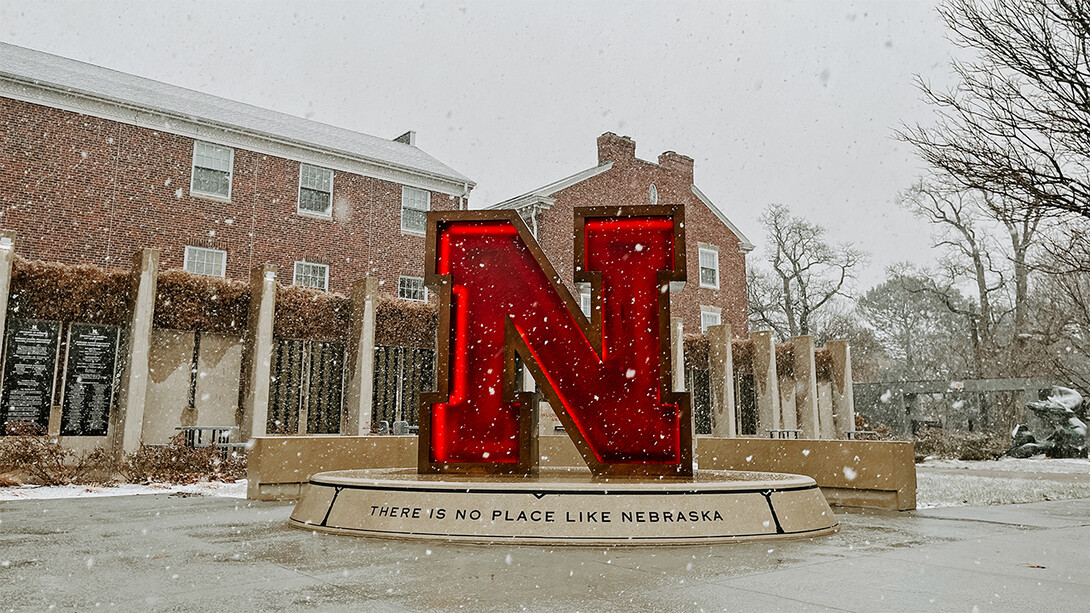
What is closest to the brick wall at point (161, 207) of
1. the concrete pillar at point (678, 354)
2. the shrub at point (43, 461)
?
the shrub at point (43, 461)

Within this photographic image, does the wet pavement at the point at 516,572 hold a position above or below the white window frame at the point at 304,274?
below

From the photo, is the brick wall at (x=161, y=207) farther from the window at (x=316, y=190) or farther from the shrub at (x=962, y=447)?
the shrub at (x=962, y=447)

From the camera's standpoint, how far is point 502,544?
603 cm

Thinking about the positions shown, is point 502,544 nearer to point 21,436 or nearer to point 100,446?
point 21,436

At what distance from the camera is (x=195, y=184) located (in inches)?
795

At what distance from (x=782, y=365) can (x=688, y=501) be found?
19415 millimetres

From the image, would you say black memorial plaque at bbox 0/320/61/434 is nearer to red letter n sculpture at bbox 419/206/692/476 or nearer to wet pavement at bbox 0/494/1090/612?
wet pavement at bbox 0/494/1090/612

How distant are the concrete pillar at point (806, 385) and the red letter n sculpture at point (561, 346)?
1697 centimetres

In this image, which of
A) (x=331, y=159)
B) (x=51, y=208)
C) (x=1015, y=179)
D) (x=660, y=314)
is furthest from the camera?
(x=331, y=159)

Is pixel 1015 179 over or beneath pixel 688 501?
over

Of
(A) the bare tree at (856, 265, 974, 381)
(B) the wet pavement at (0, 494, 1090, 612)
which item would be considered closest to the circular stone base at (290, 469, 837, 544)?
(B) the wet pavement at (0, 494, 1090, 612)

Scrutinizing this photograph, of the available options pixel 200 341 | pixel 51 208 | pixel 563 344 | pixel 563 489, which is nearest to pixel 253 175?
pixel 51 208

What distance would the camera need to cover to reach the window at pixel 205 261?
1984 cm

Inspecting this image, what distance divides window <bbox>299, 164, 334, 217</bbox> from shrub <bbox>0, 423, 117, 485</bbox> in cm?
1104
